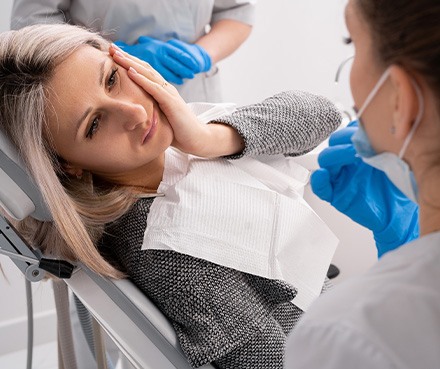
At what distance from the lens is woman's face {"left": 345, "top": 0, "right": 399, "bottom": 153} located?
0.79 m

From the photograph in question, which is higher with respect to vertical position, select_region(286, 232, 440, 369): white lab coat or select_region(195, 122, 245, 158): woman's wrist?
select_region(286, 232, 440, 369): white lab coat

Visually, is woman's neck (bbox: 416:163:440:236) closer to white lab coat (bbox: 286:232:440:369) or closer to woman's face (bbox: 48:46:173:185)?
white lab coat (bbox: 286:232:440:369)

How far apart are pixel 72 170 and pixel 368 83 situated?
28.5 inches

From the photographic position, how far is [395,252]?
0.81m

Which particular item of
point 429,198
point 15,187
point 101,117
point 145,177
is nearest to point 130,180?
point 145,177

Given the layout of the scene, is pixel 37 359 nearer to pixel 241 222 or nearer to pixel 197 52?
pixel 197 52

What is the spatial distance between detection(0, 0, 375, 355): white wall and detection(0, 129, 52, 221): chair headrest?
58.4 inches

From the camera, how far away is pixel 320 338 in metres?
0.77

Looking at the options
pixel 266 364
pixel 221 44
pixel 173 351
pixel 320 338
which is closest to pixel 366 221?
pixel 266 364

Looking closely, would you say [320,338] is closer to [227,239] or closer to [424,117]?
[424,117]

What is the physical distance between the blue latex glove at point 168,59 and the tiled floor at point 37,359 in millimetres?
1374

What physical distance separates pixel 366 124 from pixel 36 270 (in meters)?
0.69

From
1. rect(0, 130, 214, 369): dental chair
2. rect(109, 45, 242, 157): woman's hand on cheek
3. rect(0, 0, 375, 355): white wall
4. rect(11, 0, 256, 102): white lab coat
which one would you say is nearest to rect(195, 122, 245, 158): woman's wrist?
rect(109, 45, 242, 157): woman's hand on cheek

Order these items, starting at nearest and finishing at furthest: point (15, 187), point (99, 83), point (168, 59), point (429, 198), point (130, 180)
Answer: point (429, 198)
point (15, 187)
point (99, 83)
point (130, 180)
point (168, 59)
